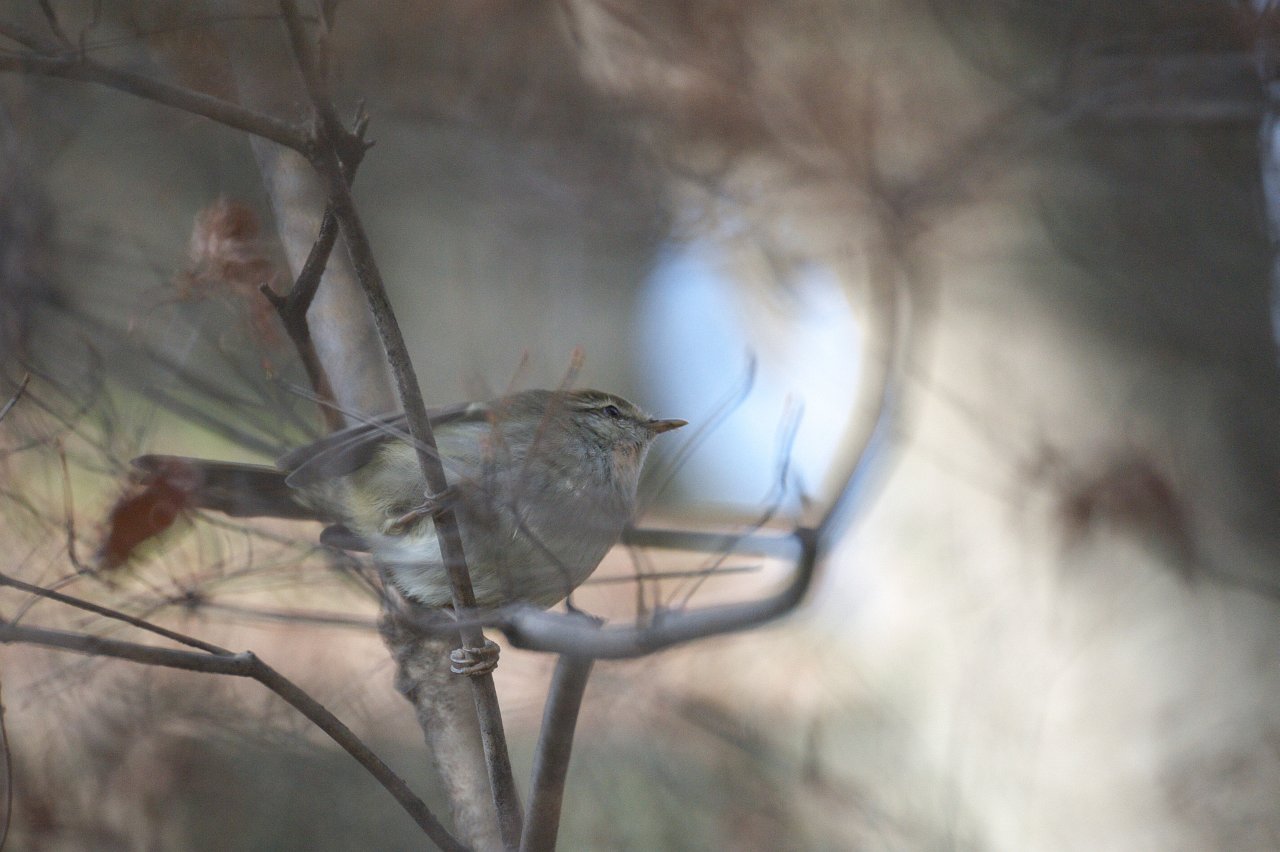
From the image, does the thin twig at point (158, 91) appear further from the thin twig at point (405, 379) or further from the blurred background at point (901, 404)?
the blurred background at point (901, 404)

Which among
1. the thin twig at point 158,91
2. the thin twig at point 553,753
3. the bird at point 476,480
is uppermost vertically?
the thin twig at point 158,91

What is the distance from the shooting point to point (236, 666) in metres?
1.30

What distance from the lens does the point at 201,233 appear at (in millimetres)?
2121

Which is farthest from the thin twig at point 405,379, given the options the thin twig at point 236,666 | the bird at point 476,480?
the bird at point 476,480

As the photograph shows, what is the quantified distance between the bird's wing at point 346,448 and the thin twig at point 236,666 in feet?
1.95

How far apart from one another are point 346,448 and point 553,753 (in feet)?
3.23

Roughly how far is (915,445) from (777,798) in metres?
1.34

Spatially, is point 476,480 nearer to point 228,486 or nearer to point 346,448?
point 346,448

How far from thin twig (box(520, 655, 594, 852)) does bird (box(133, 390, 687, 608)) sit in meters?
0.43

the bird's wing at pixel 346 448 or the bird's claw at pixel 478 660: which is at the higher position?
the bird's wing at pixel 346 448

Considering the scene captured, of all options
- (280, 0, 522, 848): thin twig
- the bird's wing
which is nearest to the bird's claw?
(280, 0, 522, 848): thin twig

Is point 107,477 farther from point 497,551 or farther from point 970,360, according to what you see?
point 970,360

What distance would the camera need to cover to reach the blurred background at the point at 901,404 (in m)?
2.94

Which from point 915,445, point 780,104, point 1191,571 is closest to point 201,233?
point 780,104
